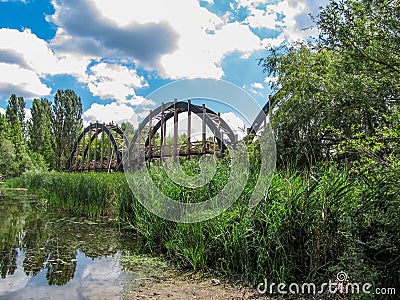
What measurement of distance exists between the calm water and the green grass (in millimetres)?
898

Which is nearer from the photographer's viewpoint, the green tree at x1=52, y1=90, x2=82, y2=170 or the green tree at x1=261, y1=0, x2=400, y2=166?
the green tree at x1=261, y1=0, x2=400, y2=166

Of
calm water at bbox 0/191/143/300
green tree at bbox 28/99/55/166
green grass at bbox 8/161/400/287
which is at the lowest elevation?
calm water at bbox 0/191/143/300

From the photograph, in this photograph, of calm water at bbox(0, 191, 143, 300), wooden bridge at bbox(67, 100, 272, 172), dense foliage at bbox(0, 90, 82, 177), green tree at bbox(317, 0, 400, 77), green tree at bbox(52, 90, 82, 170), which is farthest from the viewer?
green tree at bbox(52, 90, 82, 170)

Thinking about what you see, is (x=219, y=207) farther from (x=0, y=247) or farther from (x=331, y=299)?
(x=0, y=247)

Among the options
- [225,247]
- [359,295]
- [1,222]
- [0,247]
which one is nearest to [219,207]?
[225,247]

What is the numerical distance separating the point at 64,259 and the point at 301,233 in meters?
4.09

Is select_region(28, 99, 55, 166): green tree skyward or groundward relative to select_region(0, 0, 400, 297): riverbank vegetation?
skyward

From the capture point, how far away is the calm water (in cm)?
430

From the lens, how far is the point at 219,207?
469 cm

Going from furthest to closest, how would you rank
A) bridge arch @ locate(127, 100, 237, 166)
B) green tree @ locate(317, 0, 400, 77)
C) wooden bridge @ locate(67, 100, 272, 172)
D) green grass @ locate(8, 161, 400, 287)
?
bridge arch @ locate(127, 100, 237, 166)
wooden bridge @ locate(67, 100, 272, 172)
green tree @ locate(317, 0, 400, 77)
green grass @ locate(8, 161, 400, 287)

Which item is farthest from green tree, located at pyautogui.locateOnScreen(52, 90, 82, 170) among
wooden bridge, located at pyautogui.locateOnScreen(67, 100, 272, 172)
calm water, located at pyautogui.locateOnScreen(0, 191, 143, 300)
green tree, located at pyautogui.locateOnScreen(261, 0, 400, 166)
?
green tree, located at pyautogui.locateOnScreen(261, 0, 400, 166)

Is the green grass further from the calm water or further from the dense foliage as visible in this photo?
the dense foliage

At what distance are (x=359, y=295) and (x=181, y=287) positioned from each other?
6.83ft

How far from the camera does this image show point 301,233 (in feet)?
12.0
